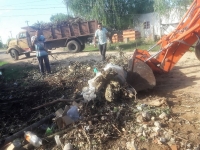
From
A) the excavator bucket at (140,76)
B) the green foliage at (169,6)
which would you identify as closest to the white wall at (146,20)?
the green foliage at (169,6)

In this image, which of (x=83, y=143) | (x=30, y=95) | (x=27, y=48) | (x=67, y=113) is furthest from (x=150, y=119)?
(x=27, y=48)

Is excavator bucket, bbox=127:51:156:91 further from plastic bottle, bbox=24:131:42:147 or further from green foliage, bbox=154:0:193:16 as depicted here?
green foliage, bbox=154:0:193:16

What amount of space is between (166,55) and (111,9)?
17.5 m

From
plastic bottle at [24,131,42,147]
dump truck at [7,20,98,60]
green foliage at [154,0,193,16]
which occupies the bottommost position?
plastic bottle at [24,131,42,147]

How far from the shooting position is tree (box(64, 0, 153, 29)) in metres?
20.5

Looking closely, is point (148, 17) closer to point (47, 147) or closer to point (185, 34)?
point (185, 34)

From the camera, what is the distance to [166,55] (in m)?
→ 4.65

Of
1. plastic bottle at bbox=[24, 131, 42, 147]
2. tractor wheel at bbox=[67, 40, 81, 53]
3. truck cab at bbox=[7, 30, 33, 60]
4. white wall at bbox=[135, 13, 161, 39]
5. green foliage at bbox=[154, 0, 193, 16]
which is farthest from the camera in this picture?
white wall at bbox=[135, 13, 161, 39]

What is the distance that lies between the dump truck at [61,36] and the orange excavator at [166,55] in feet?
33.1

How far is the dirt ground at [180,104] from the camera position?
2.71 meters

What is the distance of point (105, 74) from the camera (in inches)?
162

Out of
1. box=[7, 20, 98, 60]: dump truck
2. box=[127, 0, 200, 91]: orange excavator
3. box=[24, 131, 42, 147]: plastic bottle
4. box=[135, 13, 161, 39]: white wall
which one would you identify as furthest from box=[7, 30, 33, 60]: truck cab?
box=[135, 13, 161, 39]: white wall

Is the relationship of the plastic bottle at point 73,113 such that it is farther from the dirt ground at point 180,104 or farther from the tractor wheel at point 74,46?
the tractor wheel at point 74,46

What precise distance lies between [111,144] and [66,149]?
0.66 meters
